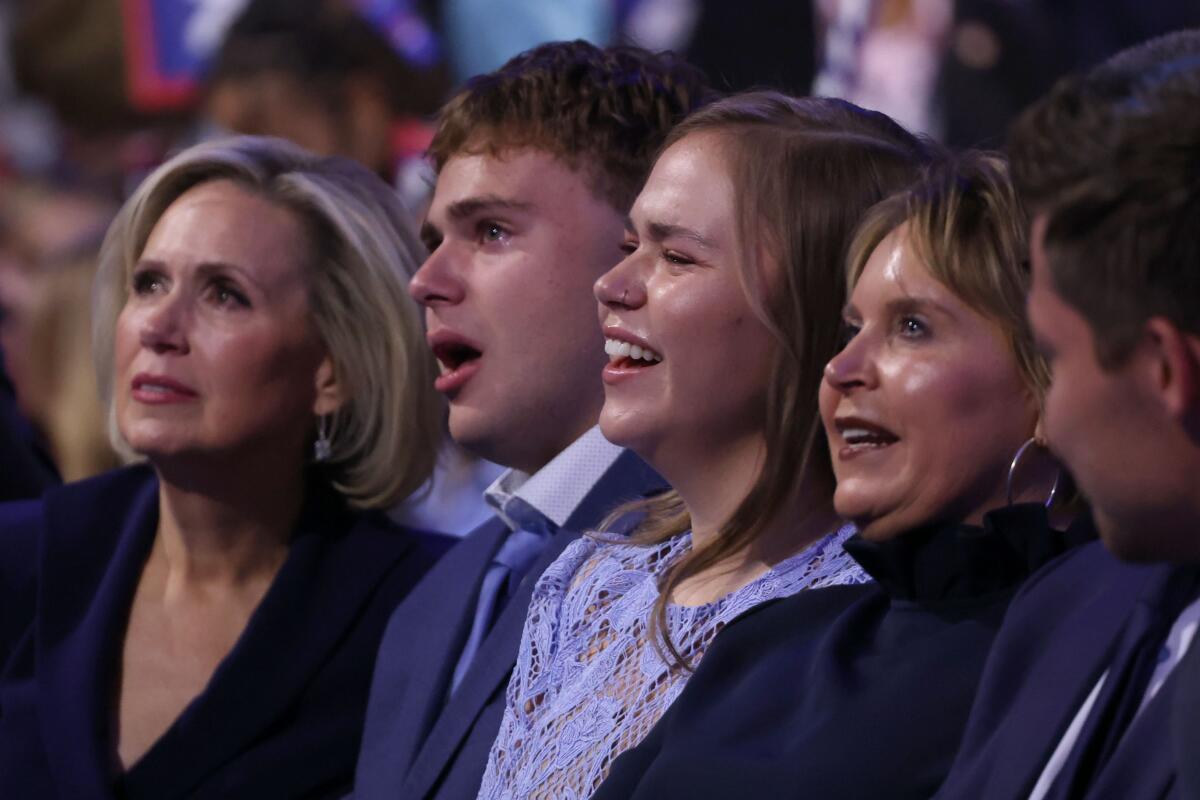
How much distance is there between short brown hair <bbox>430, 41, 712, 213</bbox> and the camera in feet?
9.73

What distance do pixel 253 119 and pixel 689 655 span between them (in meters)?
3.69

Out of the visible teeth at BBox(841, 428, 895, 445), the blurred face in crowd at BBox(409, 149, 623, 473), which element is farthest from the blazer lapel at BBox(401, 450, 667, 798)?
the visible teeth at BBox(841, 428, 895, 445)

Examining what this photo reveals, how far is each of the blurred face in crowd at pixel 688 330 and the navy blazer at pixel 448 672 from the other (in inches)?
16.2

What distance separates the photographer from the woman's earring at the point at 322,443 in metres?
3.41

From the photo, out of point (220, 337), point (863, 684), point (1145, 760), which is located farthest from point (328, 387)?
point (1145, 760)

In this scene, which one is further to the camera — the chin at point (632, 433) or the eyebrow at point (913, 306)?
the chin at point (632, 433)

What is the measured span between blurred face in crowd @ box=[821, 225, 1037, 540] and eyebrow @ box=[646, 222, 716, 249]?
36 centimetres

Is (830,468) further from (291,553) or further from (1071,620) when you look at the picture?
(291,553)

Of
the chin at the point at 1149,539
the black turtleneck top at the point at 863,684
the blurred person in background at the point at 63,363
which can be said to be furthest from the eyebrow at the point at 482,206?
the blurred person in background at the point at 63,363

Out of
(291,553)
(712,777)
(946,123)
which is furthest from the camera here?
(946,123)

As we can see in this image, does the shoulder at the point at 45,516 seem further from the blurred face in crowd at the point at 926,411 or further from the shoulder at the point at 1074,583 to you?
the shoulder at the point at 1074,583

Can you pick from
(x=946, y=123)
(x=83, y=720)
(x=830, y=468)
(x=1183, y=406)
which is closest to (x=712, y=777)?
(x=830, y=468)

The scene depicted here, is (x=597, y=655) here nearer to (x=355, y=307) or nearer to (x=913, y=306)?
(x=913, y=306)

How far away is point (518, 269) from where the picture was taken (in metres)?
2.94
